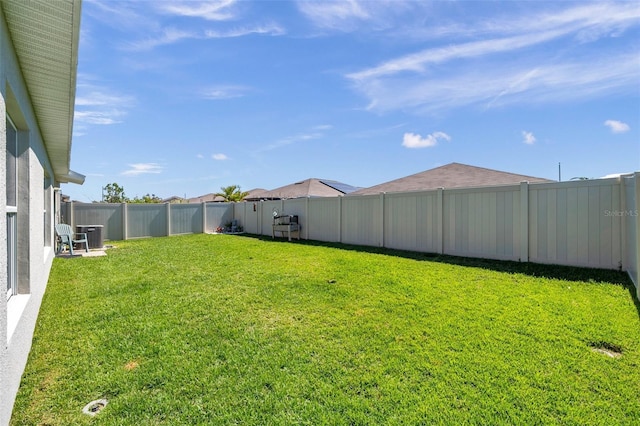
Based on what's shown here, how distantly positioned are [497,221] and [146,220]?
49.2 ft

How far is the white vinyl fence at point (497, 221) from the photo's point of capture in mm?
5488

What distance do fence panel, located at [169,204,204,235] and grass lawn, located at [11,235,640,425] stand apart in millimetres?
10888

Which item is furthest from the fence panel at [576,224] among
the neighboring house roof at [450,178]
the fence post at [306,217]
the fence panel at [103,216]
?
the fence panel at [103,216]

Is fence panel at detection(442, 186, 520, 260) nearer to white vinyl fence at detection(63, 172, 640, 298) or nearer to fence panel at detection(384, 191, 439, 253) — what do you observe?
white vinyl fence at detection(63, 172, 640, 298)

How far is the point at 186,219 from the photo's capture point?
54.6 ft

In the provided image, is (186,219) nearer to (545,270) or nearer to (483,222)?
(483,222)

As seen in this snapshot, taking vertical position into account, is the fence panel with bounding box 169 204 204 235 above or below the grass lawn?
above

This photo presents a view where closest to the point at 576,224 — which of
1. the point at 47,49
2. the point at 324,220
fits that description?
the point at 324,220

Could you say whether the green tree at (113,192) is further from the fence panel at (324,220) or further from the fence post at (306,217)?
the fence panel at (324,220)

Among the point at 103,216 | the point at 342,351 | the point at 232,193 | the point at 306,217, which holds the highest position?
the point at 232,193

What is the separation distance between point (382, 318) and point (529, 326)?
1.65 metres

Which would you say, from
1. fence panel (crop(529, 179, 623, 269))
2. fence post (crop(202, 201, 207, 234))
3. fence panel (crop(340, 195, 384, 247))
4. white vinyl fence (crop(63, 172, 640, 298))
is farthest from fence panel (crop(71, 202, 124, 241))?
fence panel (crop(529, 179, 623, 269))

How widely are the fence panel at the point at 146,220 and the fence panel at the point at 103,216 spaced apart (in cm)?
42

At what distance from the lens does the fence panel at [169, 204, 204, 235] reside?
16156 millimetres
